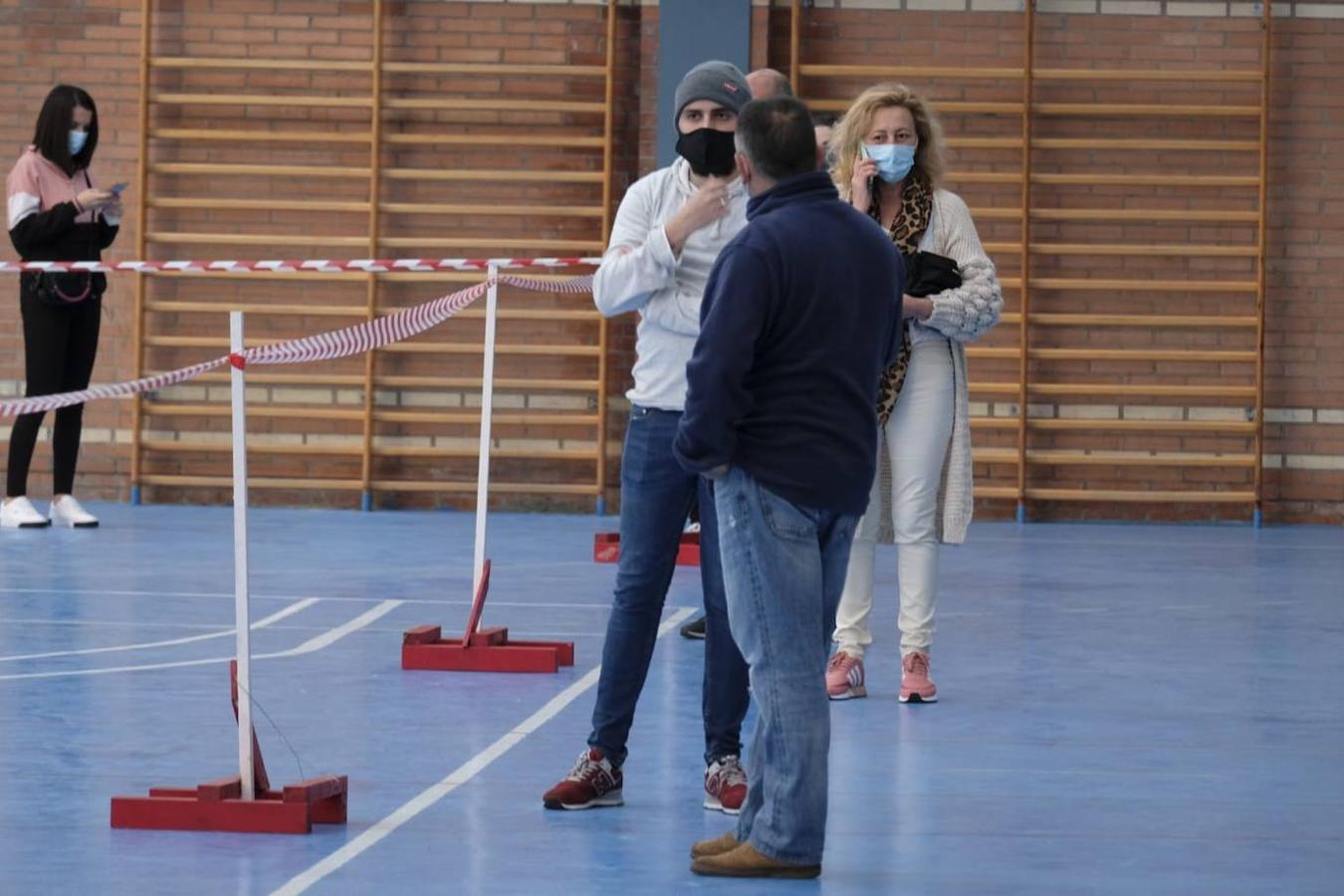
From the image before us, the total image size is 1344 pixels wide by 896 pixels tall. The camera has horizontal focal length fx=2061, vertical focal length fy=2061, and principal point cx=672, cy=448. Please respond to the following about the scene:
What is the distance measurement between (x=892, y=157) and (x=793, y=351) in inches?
77.0

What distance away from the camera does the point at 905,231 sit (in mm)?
5199

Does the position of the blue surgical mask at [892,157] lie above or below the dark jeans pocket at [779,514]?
above

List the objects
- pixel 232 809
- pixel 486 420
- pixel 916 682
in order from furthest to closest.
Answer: pixel 486 420, pixel 916 682, pixel 232 809

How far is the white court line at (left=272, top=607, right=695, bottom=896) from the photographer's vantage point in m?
3.42

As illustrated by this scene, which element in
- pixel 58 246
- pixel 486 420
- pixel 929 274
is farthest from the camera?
pixel 58 246

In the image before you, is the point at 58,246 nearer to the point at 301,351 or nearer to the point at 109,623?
the point at 109,623

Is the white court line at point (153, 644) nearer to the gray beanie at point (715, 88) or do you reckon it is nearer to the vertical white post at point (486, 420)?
the vertical white post at point (486, 420)

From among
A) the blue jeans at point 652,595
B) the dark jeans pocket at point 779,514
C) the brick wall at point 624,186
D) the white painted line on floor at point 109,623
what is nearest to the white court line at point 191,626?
the white painted line on floor at point 109,623

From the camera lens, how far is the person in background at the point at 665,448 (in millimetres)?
3861

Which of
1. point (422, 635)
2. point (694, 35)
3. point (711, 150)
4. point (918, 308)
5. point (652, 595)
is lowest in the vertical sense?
point (422, 635)

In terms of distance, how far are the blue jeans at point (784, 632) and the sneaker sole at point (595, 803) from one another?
0.58 m

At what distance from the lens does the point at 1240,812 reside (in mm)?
3988

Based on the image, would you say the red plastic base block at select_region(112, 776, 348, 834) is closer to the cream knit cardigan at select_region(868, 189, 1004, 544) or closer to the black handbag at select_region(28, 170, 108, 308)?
the cream knit cardigan at select_region(868, 189, 1004, 544)

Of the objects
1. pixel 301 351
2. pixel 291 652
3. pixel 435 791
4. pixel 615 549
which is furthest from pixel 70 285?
pixel 435 791
